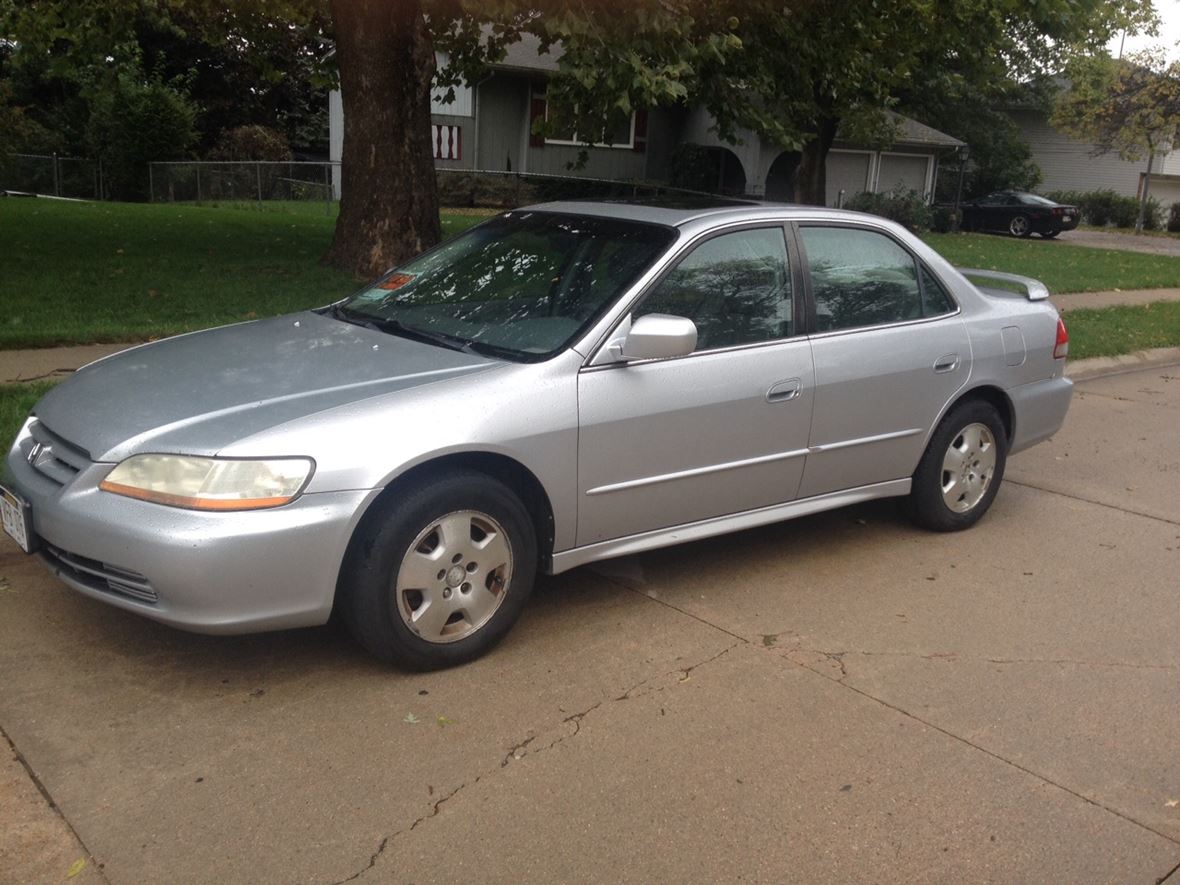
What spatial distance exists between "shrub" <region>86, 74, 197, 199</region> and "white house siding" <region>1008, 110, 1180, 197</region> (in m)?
31.5

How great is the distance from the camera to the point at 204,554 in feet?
12.2

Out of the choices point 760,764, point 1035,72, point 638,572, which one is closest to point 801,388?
point 638,572

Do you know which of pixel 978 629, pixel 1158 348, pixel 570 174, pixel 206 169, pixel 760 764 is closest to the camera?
pixel 760 764

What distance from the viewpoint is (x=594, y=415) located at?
454 cm

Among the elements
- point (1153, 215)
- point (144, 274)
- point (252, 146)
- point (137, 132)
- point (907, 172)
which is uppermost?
point (907, 172)

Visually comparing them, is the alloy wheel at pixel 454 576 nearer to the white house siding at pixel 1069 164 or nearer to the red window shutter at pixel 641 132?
the red window shutter at pixel 641 132

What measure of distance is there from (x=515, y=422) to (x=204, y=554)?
117 cm

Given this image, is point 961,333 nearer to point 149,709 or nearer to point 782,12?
point 149,709

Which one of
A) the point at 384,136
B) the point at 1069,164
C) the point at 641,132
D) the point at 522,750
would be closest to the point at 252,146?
the point at 641,132

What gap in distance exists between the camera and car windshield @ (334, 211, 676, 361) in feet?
15.7

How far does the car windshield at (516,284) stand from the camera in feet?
15.7

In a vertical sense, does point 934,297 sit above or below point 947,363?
above

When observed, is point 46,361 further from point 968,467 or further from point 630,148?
point 630,148

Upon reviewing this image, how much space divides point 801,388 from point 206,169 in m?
23.6
